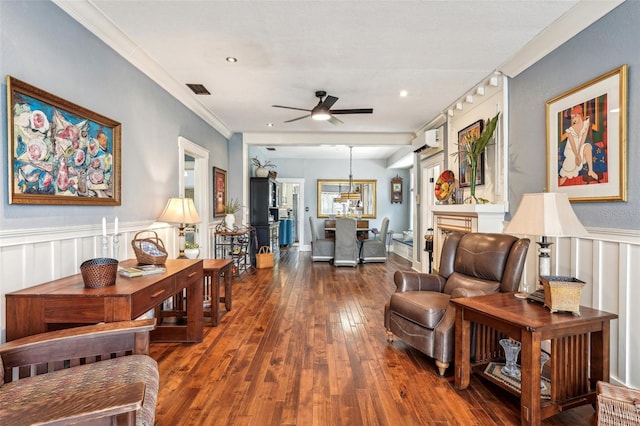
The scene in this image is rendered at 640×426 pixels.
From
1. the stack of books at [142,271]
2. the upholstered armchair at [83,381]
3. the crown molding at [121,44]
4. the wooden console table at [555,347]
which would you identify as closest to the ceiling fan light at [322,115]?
the crown molding at [121,44]

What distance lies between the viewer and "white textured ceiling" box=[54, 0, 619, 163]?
2271 mm

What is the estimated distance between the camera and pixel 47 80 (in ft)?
6.48

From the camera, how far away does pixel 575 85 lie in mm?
2408

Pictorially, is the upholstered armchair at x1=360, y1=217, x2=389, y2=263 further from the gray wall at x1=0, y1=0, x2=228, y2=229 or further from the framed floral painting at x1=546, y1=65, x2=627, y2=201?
the framed floral painting at x1=546, y1=65, x2=627, y2=201

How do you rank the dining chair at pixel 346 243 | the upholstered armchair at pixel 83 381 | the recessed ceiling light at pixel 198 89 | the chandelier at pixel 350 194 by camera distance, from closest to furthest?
the upholstered armchair at pixel 83 381 < the recessed ceiling light at pixel 198 89 < the dining chair at pixel 346 243 < the chandelier at pixel 350 194

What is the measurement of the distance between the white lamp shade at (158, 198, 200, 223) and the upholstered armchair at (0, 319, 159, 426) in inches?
65.0

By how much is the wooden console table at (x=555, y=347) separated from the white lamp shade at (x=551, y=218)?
443 millimetres

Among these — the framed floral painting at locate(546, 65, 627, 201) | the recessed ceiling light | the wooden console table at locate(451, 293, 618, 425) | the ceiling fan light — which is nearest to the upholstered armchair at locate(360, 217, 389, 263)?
the ceiling fan light

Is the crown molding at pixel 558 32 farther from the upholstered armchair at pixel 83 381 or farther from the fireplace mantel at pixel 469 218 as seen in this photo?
the upholstered armchair at pixel 83 381

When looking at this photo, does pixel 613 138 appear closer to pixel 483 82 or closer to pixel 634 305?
pixel 634 305

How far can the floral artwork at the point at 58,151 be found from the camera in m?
1.79

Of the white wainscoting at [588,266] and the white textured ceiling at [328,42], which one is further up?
the white textured ceiling at [328,42]

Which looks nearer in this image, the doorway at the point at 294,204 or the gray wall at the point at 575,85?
the gray wall at the point at 575,85

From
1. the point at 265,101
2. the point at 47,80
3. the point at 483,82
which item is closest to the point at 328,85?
the point at 265,101
